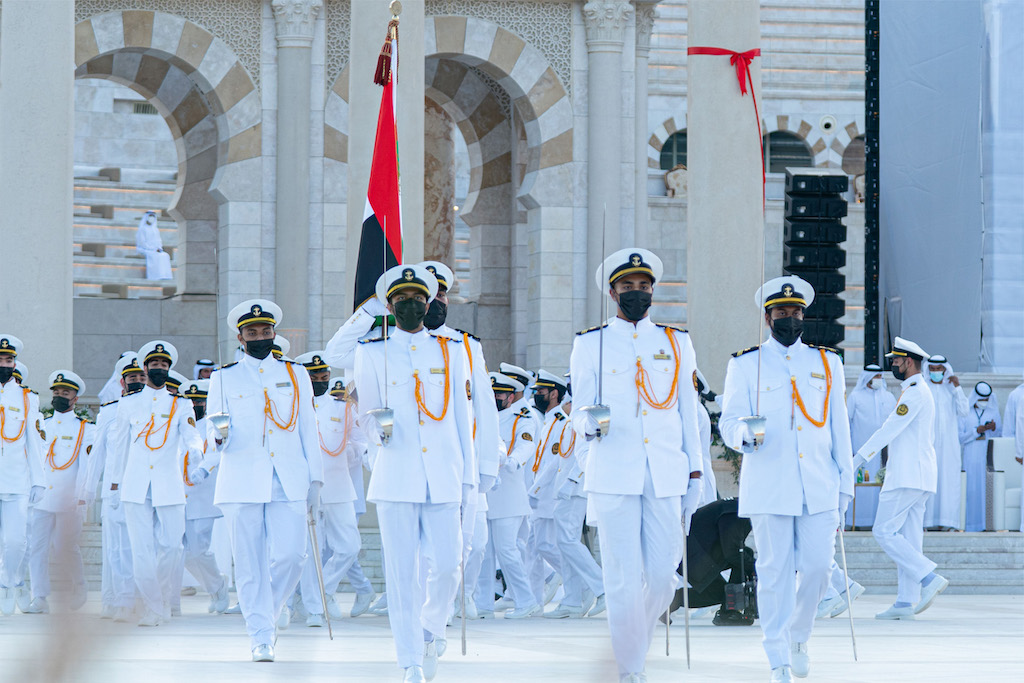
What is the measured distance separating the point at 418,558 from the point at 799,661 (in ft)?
6.21

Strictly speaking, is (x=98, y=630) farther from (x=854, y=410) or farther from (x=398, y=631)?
(x=854, y=410)

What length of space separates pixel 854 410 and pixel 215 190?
27.9 feet

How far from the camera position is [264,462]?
860 centimetres

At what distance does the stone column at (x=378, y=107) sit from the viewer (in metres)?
15.0

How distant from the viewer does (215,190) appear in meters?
19.7

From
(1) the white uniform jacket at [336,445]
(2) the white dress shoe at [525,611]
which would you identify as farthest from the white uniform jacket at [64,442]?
(2) the white dress shoe at [525,611]

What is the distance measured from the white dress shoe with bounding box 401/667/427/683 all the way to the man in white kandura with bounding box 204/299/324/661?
1790 millimetres

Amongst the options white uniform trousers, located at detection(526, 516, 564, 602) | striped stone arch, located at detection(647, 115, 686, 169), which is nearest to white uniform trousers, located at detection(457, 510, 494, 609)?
white uniform trousers, located at detection(526, 516, 564, 602)

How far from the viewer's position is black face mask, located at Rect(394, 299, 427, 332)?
7.43m

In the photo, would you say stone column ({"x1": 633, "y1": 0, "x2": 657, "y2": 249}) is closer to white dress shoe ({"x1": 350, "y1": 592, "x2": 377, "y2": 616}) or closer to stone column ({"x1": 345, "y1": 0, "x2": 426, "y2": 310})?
stone column ({"x1": 345, "y1": 0, "x2": 426, "y2": 310})

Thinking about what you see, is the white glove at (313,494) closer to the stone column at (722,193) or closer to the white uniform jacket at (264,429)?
the white uniform jacket at (264,429)

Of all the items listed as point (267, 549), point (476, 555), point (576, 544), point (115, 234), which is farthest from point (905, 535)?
point (115, 234)

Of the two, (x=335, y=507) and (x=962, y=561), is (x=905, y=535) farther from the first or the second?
(x=335, y=507)

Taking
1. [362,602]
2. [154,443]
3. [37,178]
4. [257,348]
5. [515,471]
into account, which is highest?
[37,178]
